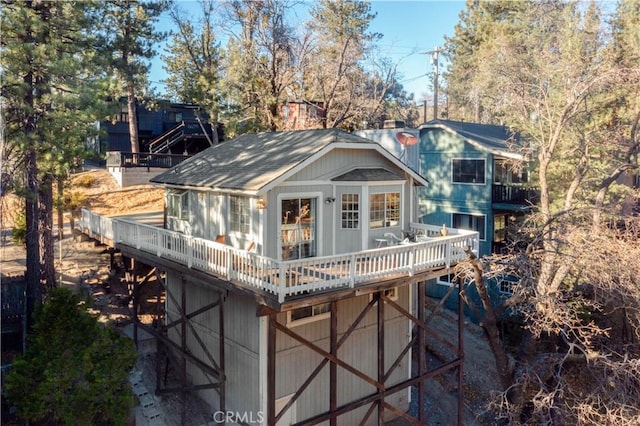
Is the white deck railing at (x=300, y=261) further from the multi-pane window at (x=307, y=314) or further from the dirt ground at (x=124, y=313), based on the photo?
the dirt ground at (x=124, y=313)

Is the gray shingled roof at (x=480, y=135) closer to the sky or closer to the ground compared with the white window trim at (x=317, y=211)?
closer to the sky

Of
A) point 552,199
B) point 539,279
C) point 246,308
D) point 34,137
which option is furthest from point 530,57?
point 34,137

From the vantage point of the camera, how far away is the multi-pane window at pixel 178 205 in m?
14.6

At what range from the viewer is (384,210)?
13320 millimetres

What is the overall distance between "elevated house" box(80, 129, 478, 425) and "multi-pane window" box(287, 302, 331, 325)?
3cm

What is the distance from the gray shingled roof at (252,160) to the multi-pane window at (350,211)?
152cm

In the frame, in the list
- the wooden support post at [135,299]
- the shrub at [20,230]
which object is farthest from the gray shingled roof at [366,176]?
the shrub at [20,230]

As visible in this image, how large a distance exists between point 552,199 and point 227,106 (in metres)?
17.1

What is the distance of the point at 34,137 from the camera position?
12.4 meters

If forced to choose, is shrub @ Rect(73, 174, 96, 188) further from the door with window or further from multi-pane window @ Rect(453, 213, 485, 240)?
multi-pane window @ Rect(453, 213, 485, 240)

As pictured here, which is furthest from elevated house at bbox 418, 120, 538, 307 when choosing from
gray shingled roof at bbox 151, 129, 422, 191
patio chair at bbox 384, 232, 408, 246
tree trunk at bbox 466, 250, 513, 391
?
gray shingled roof at bbox 151, 129, 422, 191

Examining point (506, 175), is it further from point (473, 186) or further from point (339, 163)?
point (339, 163)

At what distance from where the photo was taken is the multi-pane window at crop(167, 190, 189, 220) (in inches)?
577

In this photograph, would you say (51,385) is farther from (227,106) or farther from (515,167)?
(227,106)
